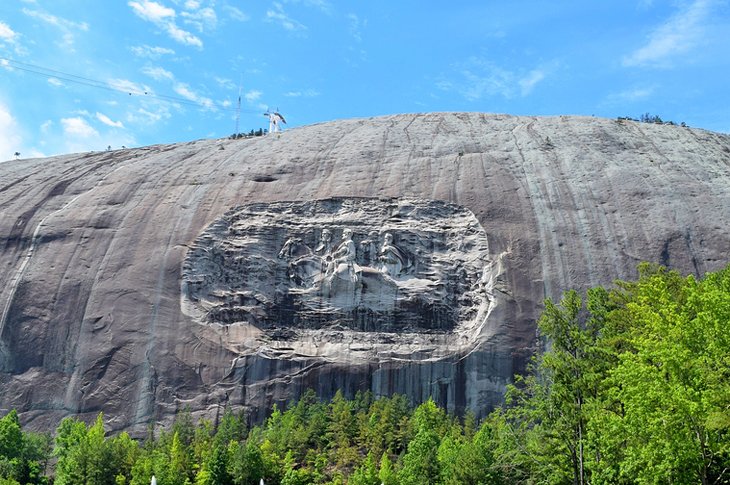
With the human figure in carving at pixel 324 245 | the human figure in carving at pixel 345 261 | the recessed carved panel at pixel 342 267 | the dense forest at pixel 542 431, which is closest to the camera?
the dense forest at pixel 542 431

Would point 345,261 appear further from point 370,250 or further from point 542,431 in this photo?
point 542,431

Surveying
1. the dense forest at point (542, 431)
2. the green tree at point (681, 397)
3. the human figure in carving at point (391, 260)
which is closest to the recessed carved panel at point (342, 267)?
the human figure in carving at point (391, 260)

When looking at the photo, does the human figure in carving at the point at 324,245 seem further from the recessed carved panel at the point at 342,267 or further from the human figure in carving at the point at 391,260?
the human figure in carving at the point at 391,260

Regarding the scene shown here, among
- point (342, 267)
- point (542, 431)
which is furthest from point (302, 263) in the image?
point (542, 431)

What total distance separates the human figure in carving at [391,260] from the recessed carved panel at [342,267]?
0.15 ft

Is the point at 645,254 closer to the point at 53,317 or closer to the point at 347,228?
the point at 347,228

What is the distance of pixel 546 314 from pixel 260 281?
1918 cm

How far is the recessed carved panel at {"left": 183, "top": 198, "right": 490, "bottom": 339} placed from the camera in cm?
3897

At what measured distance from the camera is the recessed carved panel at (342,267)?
128 ft

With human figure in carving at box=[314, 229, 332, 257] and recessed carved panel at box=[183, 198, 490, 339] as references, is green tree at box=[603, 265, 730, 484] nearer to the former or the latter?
recessed carved panel at box=[183, 198, 490, 339]

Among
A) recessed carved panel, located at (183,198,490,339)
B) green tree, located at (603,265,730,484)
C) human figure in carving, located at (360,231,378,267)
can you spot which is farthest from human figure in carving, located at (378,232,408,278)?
green tree, located at (603,265,730,484)

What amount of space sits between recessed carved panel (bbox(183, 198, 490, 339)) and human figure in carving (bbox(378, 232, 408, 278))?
5 centimetres

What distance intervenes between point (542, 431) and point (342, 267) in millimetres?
17935

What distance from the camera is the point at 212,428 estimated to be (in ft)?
118
